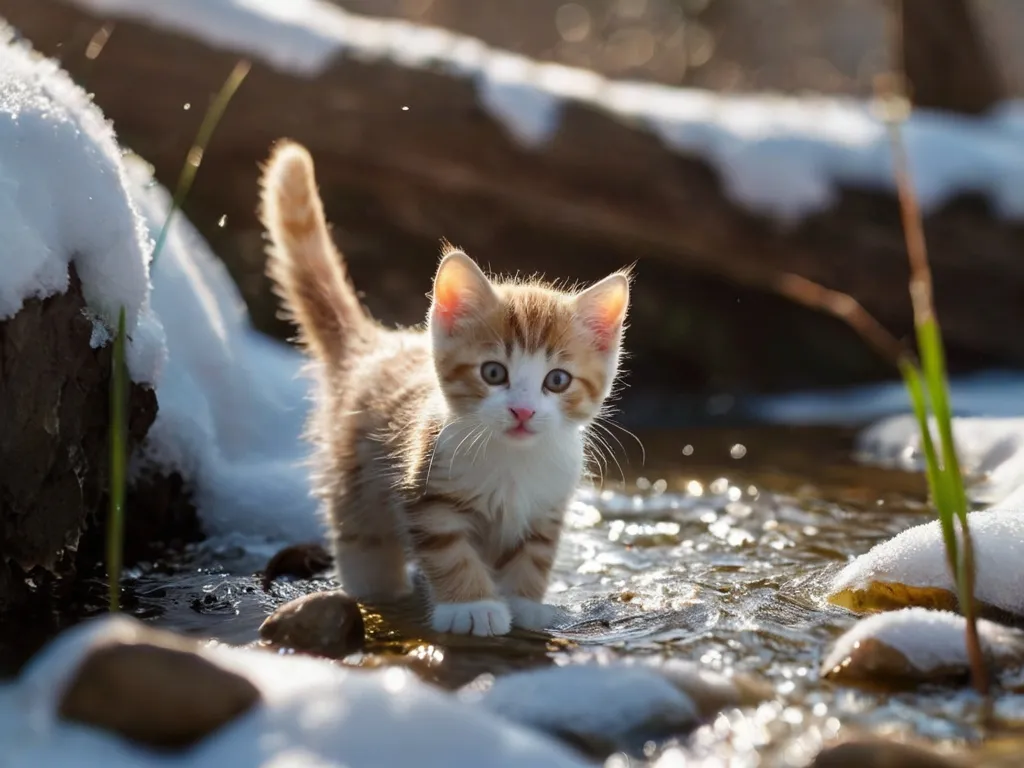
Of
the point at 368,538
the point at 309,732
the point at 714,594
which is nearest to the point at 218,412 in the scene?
the point at 368,538

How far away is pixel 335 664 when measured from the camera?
2137 millimetres

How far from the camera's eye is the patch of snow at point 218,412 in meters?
3.42

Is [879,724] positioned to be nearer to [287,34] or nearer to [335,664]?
[335,664]

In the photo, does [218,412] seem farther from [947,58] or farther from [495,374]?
[947,58]

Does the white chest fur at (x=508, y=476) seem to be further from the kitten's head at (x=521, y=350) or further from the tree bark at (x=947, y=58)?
the tree bark at (x=947, y=58)

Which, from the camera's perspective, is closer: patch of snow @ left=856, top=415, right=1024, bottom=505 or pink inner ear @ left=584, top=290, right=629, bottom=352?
pink inner ear @ left=584, top=290, right=629, bottom=352

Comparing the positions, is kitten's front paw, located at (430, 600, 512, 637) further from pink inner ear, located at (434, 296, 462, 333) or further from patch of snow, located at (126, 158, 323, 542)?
patch of snow, located at (126, 158, 323, 542)

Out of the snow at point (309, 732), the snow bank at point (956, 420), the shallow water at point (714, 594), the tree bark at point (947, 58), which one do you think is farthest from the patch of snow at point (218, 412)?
the tree bark at point (947, 58)

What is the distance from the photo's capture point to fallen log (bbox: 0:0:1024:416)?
19.1 ft

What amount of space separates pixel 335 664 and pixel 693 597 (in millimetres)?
888

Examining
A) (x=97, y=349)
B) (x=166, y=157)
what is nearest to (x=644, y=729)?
(x=97, y=349)

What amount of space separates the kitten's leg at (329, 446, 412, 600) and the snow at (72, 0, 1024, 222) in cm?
329

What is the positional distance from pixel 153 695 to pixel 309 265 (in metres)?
1.80

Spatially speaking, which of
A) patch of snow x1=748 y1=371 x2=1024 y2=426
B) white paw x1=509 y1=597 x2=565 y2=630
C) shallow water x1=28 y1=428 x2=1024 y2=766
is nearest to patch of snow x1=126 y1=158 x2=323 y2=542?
shallow water x1=28 y1=428 x2=1024 y2=766
